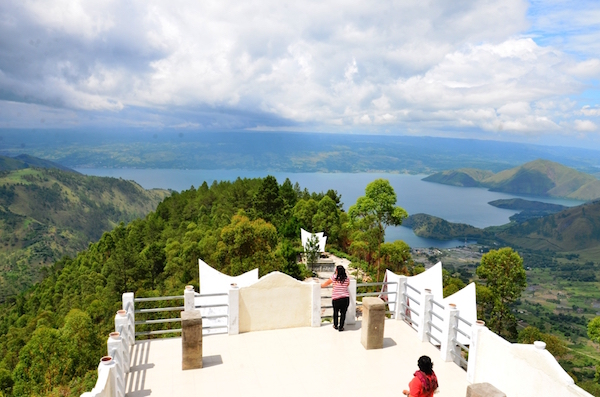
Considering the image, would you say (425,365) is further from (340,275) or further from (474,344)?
(340,275)

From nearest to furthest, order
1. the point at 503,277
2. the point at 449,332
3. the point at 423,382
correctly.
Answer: the point at 423,382 < the point at 449,332 < the point at 503,277

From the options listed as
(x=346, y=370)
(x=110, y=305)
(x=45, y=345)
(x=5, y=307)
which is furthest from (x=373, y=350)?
→ (x=5, y=307)

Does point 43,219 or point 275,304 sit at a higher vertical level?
point 275,304

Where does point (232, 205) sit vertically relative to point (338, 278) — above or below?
below

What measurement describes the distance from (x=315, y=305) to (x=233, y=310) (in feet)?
6.09

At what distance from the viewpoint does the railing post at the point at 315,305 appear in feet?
31.3

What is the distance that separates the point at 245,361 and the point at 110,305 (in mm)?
42438

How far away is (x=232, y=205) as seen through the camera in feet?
195

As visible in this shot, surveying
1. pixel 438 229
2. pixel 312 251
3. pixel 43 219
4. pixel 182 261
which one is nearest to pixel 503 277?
pixel 312 251

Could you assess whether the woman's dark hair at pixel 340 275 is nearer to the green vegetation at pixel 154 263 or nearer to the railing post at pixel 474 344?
the railing post at pixel 474 344

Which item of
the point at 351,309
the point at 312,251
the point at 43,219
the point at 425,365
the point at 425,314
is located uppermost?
the point at 425,365

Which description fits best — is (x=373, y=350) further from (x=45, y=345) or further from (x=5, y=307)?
(x=5, y=307)

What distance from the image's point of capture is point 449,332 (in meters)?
8.21

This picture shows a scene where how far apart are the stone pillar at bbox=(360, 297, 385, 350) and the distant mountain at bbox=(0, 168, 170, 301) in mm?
114605
